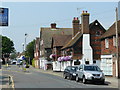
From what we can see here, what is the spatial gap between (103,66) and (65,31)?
39318mm

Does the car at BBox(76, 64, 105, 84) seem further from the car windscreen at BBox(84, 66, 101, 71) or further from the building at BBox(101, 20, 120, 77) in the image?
the building at BBox(101, 20, 120, 77)

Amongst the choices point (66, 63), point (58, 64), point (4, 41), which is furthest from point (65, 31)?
point (4, 41)

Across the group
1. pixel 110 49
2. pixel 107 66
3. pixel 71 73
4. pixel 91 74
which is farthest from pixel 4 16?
pixel 107 66

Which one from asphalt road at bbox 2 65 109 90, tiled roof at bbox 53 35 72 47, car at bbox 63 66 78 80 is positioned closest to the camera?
asphalt road at bbox 2 65 109 90

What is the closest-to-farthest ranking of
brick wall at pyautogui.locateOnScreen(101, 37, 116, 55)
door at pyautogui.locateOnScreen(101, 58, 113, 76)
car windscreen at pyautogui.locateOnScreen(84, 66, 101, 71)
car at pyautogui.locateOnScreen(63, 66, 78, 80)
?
car windscreen at pyautogui.locateOnScreen(84, 66, 101, 71) → car at pyautogui.locateOnScreen(63, 66, 78, 80) → brick wall at pyautogui.locateOnScreen(101, 37, 116, 55) → door at pyautogui.locateOnScreen(101, 58, 113, 76)

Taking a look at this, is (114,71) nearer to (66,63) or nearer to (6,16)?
(6,16)

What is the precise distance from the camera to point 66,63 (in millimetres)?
51250

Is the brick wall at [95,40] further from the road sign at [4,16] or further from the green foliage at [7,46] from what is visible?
the green foliage at [7,46]

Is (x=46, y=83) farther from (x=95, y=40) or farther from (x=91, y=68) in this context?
(x=95, y=40)

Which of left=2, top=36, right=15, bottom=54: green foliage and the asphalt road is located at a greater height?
left=2, top=36, right=15, bottom=54: green foliage

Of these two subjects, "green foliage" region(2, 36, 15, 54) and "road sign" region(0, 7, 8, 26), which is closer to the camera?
"road sign" region(0, 7, 8, 26)

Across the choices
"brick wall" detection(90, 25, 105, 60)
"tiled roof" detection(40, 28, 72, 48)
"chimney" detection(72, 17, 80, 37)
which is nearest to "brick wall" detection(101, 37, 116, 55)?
"brick wall" detection(90, 25, 105, 60)

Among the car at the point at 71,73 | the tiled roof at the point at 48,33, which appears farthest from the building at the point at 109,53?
the tiled roof at the point at 48,33

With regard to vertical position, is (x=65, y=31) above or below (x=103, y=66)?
above
